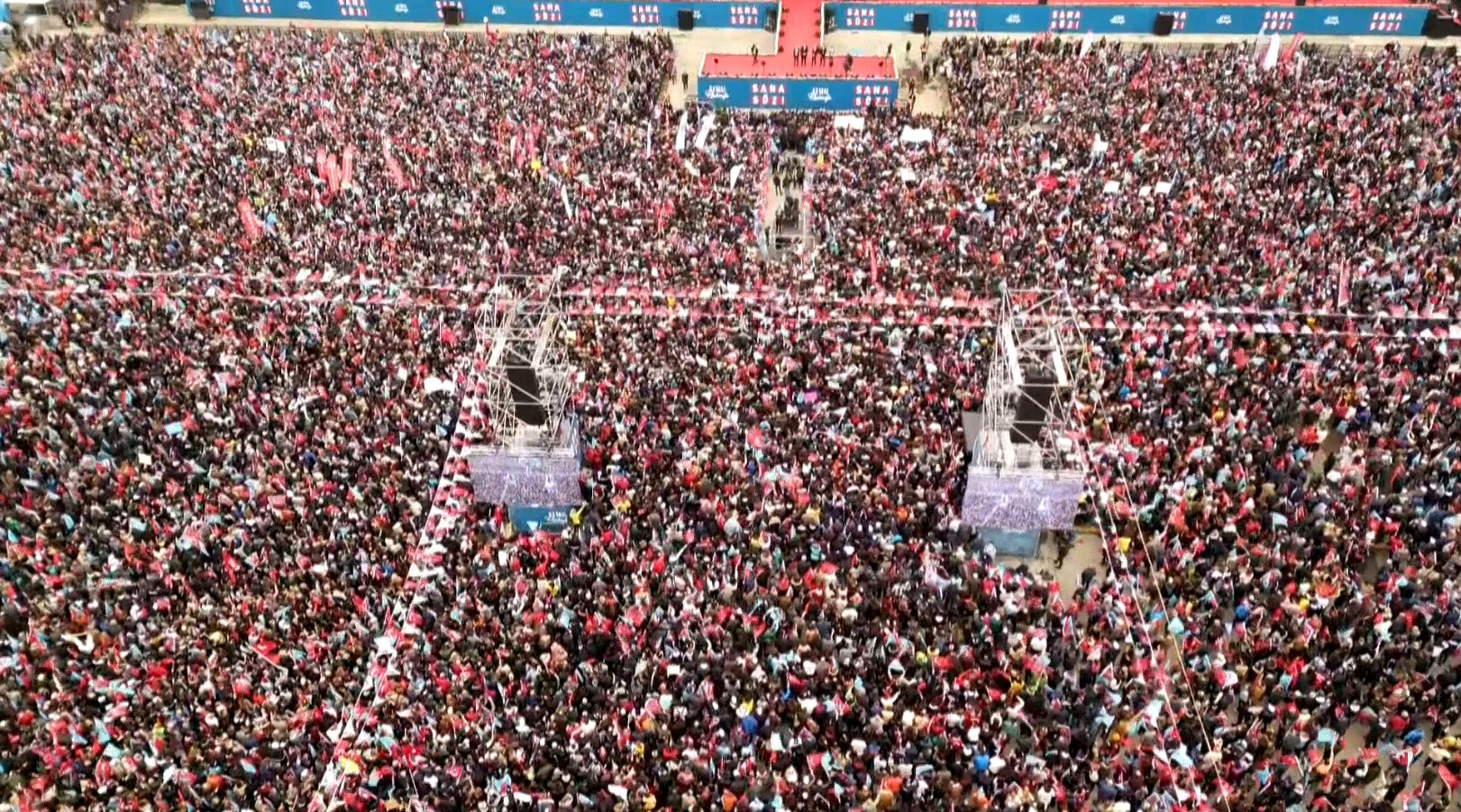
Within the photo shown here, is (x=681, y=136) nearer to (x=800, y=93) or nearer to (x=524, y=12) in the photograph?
(x=800, y=93)

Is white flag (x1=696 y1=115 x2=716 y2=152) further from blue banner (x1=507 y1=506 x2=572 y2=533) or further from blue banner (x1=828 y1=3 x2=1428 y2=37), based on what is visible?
blue banner (x1=507 y1=506 x2=572 y2=533)

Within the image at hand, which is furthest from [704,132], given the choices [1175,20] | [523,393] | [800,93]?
[1175,20]

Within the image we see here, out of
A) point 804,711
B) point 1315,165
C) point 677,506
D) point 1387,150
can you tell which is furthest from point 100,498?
point 1387,150

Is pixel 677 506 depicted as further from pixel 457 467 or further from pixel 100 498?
pixel 100 498

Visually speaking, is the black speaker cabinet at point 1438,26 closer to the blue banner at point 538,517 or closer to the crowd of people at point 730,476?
the crowd of people at point 730,476

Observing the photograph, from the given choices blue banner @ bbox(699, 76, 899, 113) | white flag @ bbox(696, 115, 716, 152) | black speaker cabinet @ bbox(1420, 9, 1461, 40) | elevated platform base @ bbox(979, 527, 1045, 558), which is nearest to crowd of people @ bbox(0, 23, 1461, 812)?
elevated platform base @ bbox(979, 527, 1045, 558)
